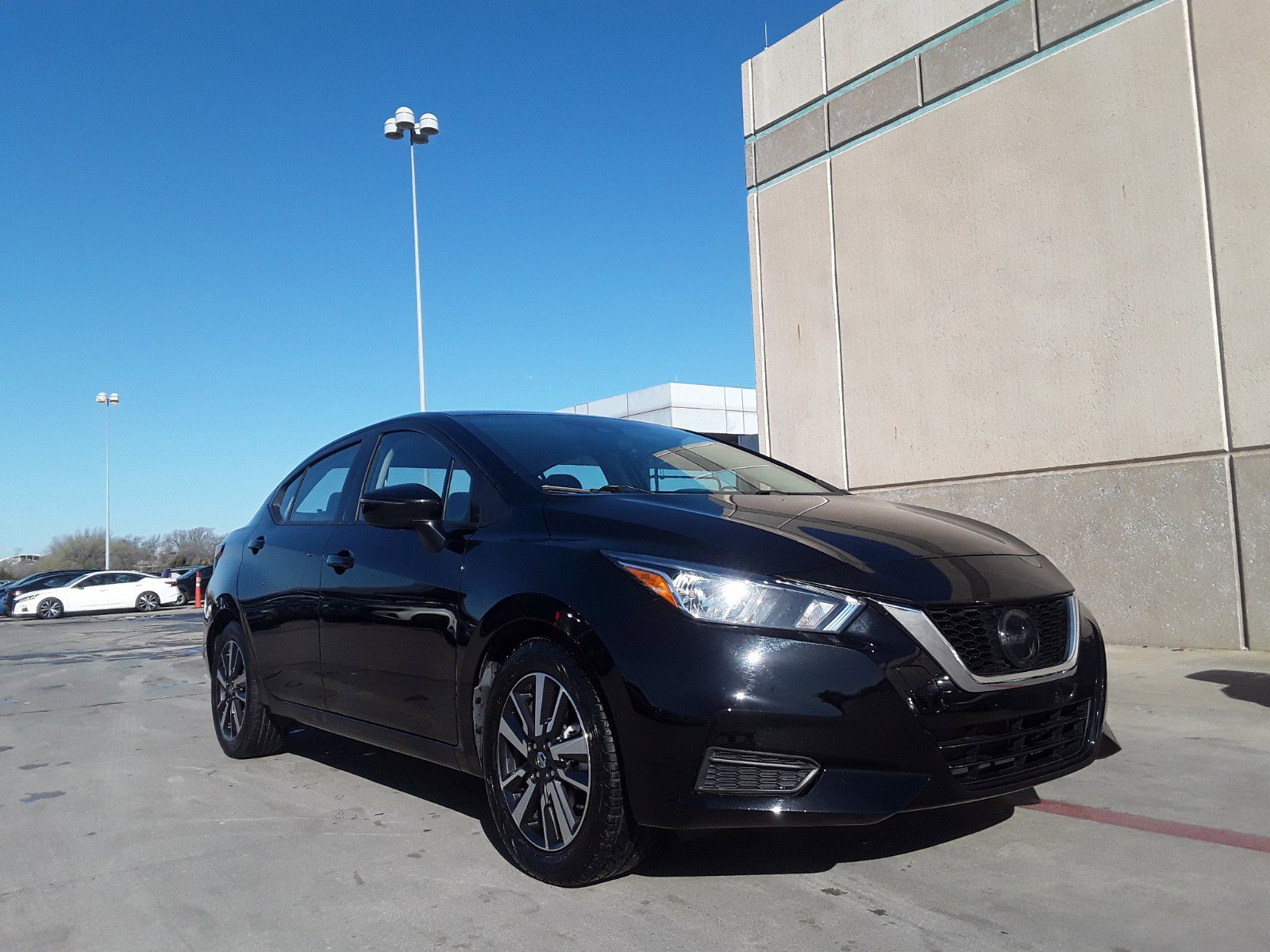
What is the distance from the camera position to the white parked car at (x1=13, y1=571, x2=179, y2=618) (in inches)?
1084

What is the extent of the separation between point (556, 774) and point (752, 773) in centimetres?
68

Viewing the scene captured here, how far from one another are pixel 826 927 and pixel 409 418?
2734 mm

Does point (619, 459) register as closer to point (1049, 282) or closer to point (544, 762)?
point (544, 762)

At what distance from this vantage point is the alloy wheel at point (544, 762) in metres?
3.12

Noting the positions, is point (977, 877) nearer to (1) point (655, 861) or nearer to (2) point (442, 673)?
(1) point (655, 861)

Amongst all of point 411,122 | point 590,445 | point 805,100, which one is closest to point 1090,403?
point 805,100

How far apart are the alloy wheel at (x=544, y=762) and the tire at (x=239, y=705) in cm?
231

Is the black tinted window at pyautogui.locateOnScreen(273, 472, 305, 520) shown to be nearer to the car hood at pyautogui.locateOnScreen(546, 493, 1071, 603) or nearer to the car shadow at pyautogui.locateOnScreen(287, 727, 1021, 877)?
the car shadow at pyautogui.locateOnScreen(287, 727, 1021, 877)

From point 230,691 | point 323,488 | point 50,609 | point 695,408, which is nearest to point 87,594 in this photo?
point 50,609

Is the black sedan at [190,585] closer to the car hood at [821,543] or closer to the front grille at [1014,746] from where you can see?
the car hood at [821,543]

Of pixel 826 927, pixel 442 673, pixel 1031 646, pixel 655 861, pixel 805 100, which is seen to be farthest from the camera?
pixel 805 100

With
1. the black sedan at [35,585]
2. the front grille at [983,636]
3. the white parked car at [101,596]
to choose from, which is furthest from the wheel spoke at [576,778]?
the black sedan at [35,585]

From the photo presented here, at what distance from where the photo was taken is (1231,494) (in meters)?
7.87

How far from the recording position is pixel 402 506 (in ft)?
12.4
